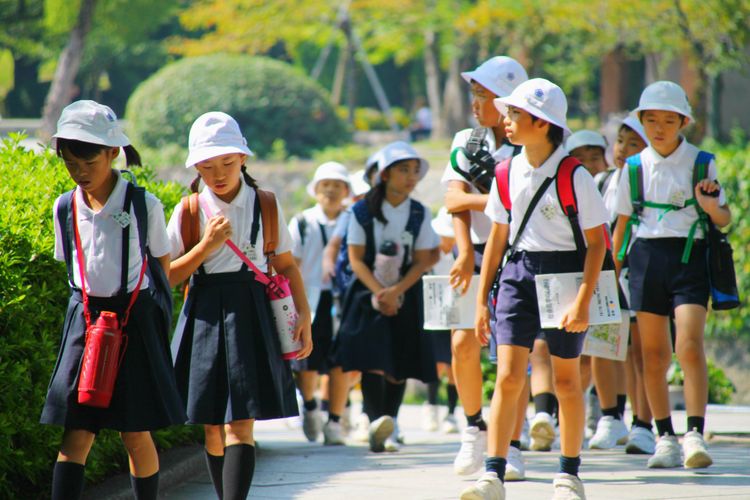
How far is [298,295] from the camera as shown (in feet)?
→ 16.6

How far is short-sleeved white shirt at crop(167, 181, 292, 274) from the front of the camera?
16.0 ft

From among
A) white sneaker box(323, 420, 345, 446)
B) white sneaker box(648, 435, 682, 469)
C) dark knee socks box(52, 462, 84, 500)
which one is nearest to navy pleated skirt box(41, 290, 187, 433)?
dark knee socks box(52, 462, 84, 500)

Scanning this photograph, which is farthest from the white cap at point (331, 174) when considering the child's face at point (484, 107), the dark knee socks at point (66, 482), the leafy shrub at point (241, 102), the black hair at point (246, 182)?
the leafy shrub at point (241, 102)

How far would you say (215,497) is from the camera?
18.3ft

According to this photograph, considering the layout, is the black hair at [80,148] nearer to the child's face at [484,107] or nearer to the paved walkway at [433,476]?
the paved walkway at [433,476]

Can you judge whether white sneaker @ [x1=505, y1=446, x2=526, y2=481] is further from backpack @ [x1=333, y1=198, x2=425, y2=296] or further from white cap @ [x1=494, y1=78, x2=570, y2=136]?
backpack @ [x1=333, y1=198, x2=425, y2=296]

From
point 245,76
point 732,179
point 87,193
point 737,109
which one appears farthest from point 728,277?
point 737,109

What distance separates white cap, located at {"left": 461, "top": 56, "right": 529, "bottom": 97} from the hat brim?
162 cm

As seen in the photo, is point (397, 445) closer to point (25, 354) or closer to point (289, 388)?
point (289, 388)

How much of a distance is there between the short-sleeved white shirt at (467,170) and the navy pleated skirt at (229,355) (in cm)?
163

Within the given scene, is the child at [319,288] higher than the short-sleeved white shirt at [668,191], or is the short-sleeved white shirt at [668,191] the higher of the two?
A: the short-sleeved white shirt at [668,191]

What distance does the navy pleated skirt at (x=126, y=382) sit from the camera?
4332 mm

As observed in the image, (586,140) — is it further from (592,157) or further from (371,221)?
(371,221)

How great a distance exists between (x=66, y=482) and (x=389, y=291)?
3192 mm
